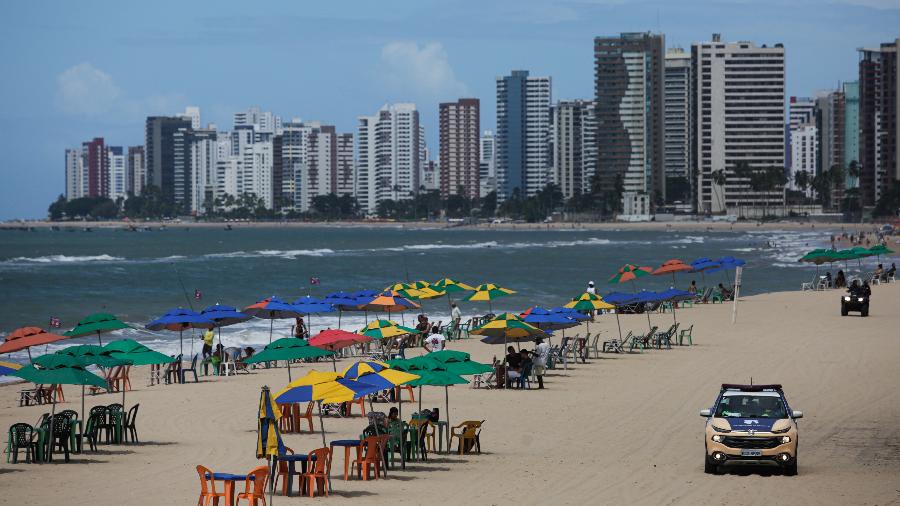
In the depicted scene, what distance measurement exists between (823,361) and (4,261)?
92.4 meters

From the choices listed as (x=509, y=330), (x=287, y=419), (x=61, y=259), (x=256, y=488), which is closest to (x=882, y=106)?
(x=61, y=259)

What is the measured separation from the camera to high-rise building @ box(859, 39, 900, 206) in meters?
189

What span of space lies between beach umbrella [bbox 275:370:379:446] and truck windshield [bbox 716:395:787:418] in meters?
4.00

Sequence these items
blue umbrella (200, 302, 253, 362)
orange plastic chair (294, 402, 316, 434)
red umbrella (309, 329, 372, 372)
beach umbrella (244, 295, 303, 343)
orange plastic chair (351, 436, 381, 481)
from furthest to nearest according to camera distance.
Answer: beach umbrella (244, 295, 303, 343) < blue umbrella (200, 302, 253, 362) < red umbrella (309, 329, 372, 372) < orange plastic chair (294, 402, 316, 434) < orange plastic chair (351, 436, 381, 481)

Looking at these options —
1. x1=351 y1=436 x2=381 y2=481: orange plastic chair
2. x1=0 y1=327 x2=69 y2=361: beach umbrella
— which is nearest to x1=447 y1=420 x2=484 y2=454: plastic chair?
x1=351 y1=436 x2=381 y2=481: orange plastic chair

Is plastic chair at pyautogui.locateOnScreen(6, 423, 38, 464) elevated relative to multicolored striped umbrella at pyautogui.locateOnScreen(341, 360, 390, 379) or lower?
lower

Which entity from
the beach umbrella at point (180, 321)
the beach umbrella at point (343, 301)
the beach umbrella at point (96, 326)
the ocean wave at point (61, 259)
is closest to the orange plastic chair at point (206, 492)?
the beach umbrella at point (96, 326)

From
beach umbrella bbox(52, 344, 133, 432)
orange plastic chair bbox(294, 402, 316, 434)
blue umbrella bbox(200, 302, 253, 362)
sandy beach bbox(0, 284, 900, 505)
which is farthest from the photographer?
blue umbrella bbox(200, 302, 253, 362)

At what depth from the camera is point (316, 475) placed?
44.1 feet

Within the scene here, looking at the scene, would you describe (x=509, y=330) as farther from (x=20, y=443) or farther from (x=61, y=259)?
(x=61, y=259)

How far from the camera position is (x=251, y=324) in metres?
38.3

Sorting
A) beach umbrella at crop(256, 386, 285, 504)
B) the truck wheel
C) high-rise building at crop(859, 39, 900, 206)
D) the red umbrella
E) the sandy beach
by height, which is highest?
high-rise building at crop(859, 39, 900, 206)

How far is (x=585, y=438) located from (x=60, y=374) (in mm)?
6995

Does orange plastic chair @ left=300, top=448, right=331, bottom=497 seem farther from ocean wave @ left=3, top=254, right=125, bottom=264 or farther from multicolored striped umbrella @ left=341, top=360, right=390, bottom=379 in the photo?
ocean wave @ left=3, top=254, right=125, bottom=264
